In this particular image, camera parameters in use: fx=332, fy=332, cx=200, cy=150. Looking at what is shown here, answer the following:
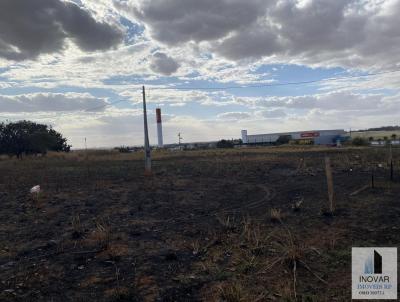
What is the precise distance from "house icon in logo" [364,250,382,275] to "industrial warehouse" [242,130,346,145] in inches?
3308

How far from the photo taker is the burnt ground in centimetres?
525

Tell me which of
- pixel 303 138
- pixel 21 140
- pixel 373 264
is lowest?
pixel 373 264

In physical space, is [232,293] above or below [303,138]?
below

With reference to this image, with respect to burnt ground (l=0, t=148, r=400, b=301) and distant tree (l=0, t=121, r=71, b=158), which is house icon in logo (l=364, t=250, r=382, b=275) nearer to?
burnt ground (l=0, t=148, r=400, b=301)

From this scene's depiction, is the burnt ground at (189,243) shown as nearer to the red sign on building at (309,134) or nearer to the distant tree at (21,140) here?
the distant tree at (21,140)

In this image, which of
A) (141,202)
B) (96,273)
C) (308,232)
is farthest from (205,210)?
(96,273)

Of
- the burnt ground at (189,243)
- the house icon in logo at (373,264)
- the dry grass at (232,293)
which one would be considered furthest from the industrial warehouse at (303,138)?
the dry grass at (232,293)

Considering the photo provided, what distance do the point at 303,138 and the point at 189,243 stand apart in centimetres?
10394

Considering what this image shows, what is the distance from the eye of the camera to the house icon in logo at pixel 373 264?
17.9 ft

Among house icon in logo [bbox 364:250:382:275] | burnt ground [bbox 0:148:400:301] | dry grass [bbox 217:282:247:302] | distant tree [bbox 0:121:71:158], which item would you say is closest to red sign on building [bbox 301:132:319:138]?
distant tree [bbox 0:121:71:158]

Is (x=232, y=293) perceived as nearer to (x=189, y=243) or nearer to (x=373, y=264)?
(x=373, y=264)

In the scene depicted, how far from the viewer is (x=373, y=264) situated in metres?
5.70

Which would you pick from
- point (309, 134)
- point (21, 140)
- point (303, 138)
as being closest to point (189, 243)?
point (21, 140)

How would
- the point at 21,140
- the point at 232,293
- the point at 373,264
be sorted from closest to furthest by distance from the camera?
the point at 232,293
the point at 373,264
the point at 21,140
